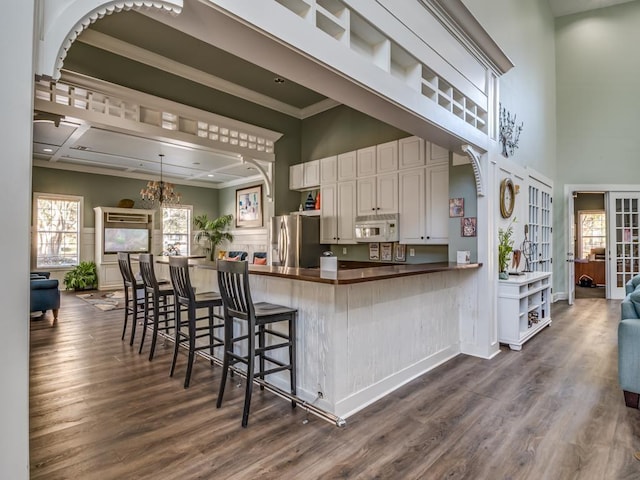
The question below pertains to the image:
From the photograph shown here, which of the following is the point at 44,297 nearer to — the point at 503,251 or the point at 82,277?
the point at 82,277

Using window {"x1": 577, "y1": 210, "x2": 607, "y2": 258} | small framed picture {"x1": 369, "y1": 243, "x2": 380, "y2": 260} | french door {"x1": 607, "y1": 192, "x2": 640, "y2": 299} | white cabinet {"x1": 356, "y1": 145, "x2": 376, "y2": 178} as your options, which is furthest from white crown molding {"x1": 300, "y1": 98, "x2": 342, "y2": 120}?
window {"x1": 577, "y1": 210, "x2": 607, "y2": 258}

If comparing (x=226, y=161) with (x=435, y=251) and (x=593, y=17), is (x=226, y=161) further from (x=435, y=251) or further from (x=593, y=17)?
(x=593, y=17)

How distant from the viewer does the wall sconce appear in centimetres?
440

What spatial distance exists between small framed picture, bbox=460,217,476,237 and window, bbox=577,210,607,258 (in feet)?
29.7

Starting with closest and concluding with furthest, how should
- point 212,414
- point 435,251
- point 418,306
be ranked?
point 212,414 < point 418,306 < point 435,251

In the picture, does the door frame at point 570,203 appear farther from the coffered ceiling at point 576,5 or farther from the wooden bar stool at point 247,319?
the wooden bar stool at point 247,319

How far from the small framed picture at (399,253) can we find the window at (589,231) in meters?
8.55

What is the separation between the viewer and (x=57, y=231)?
8633 mm

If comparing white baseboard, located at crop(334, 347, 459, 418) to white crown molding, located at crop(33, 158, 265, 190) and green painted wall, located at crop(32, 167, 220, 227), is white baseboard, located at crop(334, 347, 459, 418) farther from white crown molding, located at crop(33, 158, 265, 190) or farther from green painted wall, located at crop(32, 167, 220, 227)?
green painted wall, located at crop(32, 167, 220, 227)

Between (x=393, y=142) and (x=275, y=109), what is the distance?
7.65 ft

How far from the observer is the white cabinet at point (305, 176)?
243 inches

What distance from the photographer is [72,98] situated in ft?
12.7

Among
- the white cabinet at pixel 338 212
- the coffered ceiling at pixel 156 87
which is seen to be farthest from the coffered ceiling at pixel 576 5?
the white cabinet at pixel 338 212

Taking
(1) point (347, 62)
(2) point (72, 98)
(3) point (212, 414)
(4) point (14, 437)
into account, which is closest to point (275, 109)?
(2) point (72, 98)
